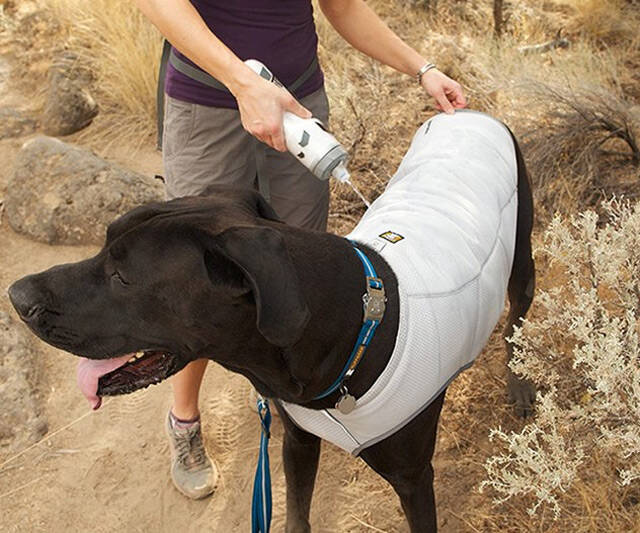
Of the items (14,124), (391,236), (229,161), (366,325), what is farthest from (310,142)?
(14,124)

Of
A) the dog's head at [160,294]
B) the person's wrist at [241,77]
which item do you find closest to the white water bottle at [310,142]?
the person's wrist at [241,77]

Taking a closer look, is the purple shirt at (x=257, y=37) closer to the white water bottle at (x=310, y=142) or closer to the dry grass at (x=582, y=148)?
the white water bottle at (x=310, y=142)

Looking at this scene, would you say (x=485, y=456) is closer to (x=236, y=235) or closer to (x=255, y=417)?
(x=255, y=417)

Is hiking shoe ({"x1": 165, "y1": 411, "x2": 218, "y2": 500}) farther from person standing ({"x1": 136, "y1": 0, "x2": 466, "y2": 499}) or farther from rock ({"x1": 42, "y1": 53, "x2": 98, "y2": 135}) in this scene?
rock ({"x1": 42, "y1": 53, "x2": 98, "y2": 135})

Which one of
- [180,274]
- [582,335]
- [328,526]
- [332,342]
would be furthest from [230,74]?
[328,526]

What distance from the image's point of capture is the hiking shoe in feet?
10.6

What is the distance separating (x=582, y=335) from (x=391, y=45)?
1.29 m

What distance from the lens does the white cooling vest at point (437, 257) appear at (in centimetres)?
218

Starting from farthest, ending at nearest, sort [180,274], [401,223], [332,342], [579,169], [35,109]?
[35,109] → [579,169] → [401,223] → [332,342] → [180,274]

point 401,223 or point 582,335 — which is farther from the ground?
point 401,223

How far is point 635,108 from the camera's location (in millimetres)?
4375

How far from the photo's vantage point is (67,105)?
19.0 ft

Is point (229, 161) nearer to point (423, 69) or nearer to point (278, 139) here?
point (278, 139)

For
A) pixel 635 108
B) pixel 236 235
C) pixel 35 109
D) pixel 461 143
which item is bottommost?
pixel 35 109
